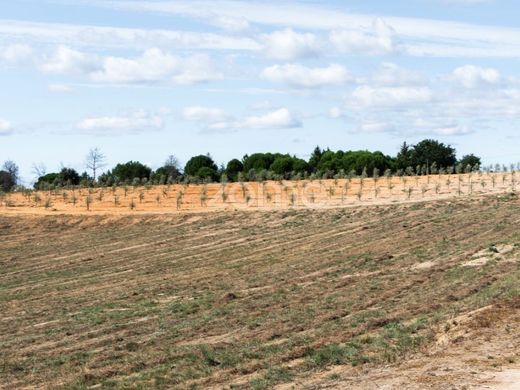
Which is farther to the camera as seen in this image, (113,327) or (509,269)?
(509,269)

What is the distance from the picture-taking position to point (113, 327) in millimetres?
18672

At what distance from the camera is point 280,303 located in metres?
20.0

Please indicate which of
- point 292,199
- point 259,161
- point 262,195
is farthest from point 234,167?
point 292,199

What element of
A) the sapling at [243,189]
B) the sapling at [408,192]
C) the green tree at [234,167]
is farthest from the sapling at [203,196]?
the green tree at [234,167]

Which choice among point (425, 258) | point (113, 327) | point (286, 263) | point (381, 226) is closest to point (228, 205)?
point (381, 226)

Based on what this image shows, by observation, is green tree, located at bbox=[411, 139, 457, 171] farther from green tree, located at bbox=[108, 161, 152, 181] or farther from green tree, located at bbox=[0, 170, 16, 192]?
green tree, located at bbox=[0, 170, 16, 192]

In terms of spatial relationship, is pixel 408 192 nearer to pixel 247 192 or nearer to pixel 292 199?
pixel 292 199

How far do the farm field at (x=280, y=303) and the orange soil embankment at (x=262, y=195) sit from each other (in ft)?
13.9

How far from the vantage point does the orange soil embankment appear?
4616 cm

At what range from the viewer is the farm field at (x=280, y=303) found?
12836mm

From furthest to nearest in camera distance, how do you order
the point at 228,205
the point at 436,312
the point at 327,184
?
the point at 327,184, the point at 228,205, the point at 436,312

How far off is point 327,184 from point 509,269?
108 ft

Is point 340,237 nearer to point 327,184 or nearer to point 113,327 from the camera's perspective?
point 113,327

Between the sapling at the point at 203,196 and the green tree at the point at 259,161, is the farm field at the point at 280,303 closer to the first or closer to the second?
the sapling at the point at 203,196
